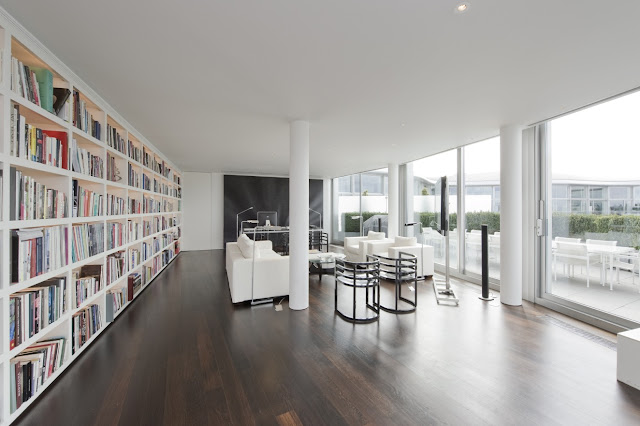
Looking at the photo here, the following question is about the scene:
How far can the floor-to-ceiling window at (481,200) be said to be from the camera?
16.0ft

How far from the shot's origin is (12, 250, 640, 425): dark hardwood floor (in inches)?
72.5

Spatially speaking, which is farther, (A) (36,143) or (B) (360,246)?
(B) (360,246)

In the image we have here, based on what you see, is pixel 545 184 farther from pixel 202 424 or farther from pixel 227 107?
pixel 202 424

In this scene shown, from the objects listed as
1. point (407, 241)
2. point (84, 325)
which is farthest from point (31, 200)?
point (407, 241)

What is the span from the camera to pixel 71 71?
2.49 metres

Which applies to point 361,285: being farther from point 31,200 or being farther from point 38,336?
point 31,200

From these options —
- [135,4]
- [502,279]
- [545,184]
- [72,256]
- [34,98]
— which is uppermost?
[135,4]

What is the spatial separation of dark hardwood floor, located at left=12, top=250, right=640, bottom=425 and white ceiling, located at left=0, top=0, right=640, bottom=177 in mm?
2645

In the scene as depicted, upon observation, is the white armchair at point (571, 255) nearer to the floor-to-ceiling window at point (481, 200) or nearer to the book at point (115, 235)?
the floor-to-ceiling window at point (481, 200)

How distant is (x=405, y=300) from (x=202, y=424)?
3.10 meters

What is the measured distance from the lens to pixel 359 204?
995 centimetres

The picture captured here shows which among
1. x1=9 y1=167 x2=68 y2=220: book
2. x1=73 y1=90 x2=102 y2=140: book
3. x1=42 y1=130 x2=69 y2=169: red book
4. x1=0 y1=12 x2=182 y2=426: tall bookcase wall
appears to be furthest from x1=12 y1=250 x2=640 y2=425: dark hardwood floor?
x1=73 y1=90 x2=102 y2=140: book

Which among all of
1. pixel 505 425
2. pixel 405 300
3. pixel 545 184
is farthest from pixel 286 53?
pixel 545 184

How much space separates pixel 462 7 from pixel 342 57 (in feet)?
2.98
